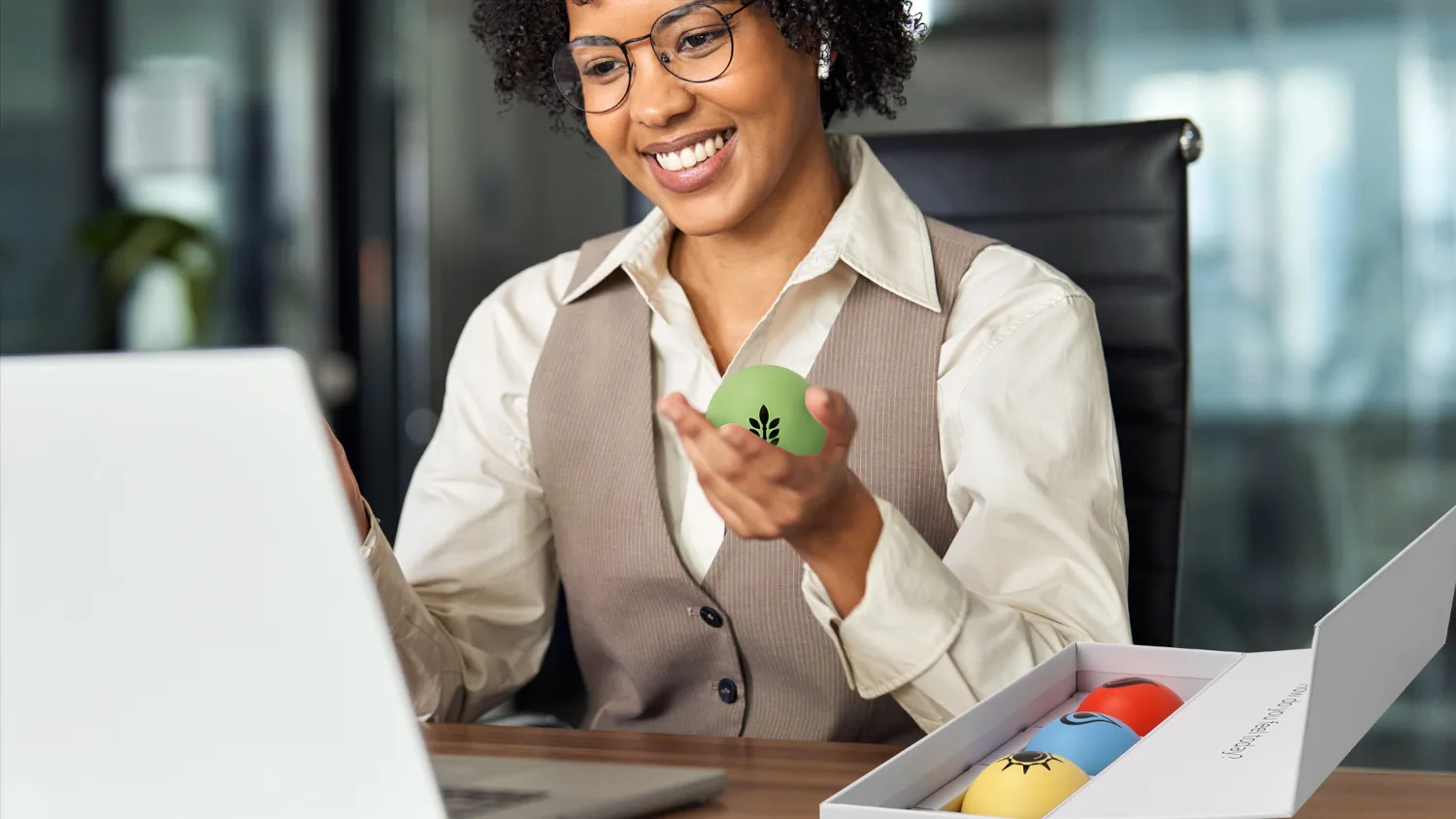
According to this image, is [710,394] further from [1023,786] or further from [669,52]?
[1023,786]

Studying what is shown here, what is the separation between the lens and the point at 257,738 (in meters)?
0.45

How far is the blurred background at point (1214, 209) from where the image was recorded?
→ 2.67 meters

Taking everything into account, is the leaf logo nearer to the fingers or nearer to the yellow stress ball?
the fingers

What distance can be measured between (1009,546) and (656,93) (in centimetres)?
47

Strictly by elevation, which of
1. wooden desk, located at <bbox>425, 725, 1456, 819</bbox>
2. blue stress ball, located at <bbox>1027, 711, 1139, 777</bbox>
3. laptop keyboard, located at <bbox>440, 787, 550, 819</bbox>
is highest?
blue stress ball, located at <bbox>1027, 711, 1139, 777</bbox>

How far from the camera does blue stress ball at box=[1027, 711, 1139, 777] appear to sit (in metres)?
0.68

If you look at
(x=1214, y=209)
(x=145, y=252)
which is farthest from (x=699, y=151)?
(x=145, y=252)

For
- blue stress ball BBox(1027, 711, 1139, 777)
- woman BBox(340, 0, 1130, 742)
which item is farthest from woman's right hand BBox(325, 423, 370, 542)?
blue stress ball BBox(1027, 711, 1139, 777)

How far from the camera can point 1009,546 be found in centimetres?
112

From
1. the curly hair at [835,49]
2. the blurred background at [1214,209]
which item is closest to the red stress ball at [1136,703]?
the curly hair at [835,49]

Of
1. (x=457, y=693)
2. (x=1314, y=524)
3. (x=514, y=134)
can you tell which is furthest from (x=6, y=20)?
(x=1314, y=524)

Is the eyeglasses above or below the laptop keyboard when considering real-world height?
above

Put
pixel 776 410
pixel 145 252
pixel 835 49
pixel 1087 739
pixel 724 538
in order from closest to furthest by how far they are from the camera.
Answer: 1. pixel 1087 739
2. pixel 776 410
3. pixel 724 538
4. pixel 835 49
5. pixel 145 252

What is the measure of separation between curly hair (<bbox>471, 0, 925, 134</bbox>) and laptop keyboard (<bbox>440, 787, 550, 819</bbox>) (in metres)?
0.81
